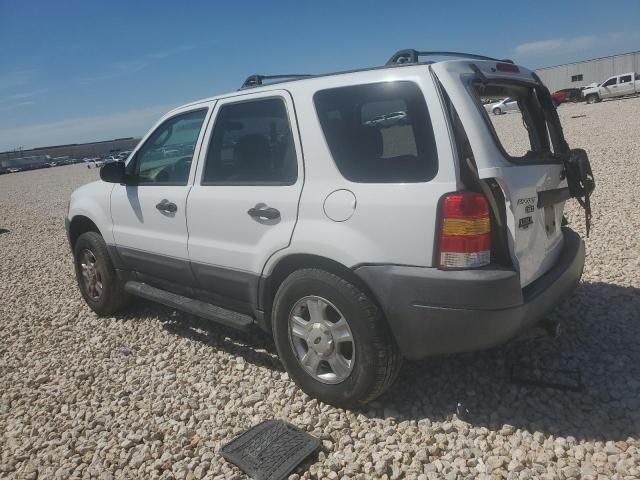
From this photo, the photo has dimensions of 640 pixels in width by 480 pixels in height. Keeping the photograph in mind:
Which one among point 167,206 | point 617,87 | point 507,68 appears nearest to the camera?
point 507,68

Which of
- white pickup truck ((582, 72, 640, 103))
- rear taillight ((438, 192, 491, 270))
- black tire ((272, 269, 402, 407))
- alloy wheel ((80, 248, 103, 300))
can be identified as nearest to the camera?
rear taillight ((438, 192, 491, 270))

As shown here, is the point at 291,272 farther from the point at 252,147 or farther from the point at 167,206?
the point at 167,206

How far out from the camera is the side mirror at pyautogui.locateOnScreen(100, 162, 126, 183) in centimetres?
410

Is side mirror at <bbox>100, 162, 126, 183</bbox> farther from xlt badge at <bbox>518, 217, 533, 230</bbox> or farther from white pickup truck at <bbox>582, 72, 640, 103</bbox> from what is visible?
white pickup truck at <bbox>582, 72, 640, 103</bbox>

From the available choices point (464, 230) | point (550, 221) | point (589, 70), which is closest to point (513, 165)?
point (464, 230)

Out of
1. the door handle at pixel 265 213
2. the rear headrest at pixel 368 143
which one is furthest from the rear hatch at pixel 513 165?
the door handle at pixel 265 213

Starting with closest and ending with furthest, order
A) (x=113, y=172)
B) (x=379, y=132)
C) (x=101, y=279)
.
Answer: (x=379, y=132) < (x=113, y=172) < (x=101, y=279)

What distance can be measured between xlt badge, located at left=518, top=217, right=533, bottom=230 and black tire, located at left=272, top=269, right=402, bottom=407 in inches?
33.5

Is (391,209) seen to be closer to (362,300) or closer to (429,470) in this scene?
(362,300)

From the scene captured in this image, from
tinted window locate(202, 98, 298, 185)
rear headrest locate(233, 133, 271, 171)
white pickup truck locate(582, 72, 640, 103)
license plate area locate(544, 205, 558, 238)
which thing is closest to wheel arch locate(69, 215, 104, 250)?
tinted window locate(202, 98, 298, 185)

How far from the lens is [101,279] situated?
4719mm

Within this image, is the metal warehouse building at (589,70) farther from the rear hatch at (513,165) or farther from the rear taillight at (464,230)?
the rear taillight at (464,230)

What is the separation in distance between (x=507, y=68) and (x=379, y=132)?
0.89 metres

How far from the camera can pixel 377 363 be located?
2705 millimetres
